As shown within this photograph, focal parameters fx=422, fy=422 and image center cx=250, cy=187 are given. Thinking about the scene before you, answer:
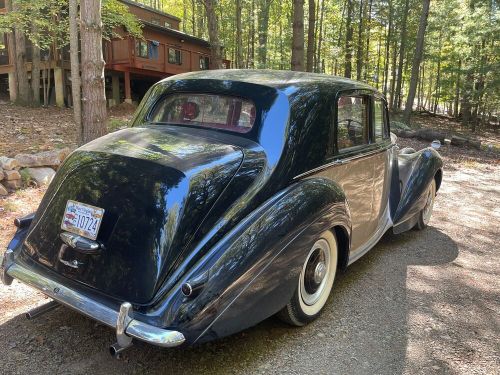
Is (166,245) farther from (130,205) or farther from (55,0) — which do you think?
(55,0)

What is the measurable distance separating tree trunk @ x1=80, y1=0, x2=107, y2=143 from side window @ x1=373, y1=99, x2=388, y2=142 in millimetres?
3929

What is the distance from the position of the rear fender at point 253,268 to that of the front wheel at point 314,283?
209mm

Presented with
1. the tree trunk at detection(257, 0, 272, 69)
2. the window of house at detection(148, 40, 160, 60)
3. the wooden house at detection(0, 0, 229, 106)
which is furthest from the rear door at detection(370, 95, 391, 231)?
the tree trunk at detection(257, 0, 272, 69)

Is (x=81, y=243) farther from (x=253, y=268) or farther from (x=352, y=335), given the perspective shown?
(x=352, y=335)

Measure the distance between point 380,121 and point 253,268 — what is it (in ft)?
8.53

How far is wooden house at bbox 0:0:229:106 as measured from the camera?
65.3 ft

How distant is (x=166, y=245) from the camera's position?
237cm

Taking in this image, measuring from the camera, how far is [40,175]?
21.1 feet

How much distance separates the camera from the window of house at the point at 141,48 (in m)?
20.6

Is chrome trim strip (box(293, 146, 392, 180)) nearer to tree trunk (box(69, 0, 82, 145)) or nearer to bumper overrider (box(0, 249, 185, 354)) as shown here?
bumper overrider (box(0, 249, 185, 354))

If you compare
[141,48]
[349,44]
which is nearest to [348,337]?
[141,48]

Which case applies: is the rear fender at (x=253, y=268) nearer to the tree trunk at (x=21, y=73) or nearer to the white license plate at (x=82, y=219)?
the white license plate at (x=82, y=219)

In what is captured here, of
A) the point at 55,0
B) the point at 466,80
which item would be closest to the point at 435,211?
the point at 55,0

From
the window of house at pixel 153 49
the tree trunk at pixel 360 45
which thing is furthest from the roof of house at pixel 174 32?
the tree trunk at pixel 360 45
